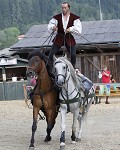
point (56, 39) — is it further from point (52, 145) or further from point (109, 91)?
point (109, 91)

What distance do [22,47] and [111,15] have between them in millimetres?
80580

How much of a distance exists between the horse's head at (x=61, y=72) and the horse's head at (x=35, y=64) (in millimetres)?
345

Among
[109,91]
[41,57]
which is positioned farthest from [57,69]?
[109,91]

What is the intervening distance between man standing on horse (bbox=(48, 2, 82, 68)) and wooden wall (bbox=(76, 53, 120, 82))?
51.3 ft

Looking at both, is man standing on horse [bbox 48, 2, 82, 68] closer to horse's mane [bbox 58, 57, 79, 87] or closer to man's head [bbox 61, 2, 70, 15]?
man's head [bbox 61, 2, 70, 15]

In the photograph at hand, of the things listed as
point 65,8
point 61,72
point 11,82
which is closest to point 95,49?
point 11,82

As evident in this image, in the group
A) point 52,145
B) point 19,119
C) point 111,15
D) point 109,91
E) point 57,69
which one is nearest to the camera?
point 57,69

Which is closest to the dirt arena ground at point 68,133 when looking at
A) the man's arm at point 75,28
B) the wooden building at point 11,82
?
the man's arm at point 75,28

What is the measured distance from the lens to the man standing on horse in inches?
395

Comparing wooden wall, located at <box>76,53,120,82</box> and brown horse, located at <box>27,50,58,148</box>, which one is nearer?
brown horse, located at <box>27,50,58,148</box>

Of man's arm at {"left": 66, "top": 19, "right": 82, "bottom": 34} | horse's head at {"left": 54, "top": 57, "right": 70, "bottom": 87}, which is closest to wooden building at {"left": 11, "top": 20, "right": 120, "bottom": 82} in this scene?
man's arm at {"left": 66, "top": 19, "right": 82, "bottom": 34}

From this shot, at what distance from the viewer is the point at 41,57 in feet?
31.8

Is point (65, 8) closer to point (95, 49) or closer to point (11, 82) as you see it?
point (95, 49)

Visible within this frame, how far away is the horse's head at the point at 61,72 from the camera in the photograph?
905cm
